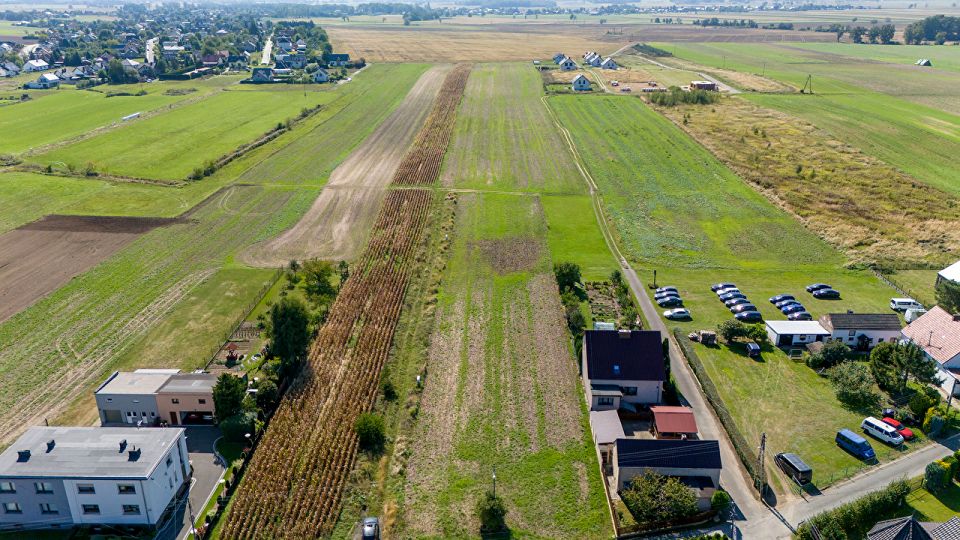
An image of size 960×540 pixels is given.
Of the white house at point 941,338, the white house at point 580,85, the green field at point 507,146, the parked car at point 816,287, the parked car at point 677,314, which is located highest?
the white house at point 580,85

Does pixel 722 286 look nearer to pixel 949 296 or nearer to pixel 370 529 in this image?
pixel 949 296

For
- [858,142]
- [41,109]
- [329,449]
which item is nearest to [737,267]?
[329,449]

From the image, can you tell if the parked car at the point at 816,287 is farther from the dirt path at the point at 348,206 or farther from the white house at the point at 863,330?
the dirt path at the point at 348,206

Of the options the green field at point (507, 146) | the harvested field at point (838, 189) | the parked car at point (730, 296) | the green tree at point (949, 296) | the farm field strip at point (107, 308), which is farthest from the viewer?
the green field at point (507, 146)

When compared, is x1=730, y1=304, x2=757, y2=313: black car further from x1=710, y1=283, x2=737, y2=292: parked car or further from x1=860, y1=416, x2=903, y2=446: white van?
x1=860, y1=416, x2=903, y2=446: white van

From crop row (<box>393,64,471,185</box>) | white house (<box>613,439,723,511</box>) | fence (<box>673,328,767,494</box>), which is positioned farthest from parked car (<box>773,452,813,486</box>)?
crop row (<box>393,64,471,185</box>)

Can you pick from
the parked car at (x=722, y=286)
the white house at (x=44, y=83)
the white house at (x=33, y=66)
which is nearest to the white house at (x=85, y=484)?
the parked car at (x=722, y=286)
